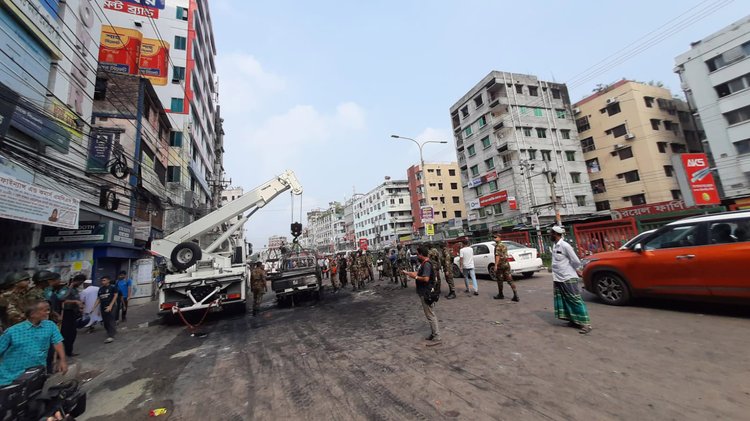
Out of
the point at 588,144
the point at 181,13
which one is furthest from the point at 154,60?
the point at 588,144

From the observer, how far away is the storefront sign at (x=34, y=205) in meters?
7.57

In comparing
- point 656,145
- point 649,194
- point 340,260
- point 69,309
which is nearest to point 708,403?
point 69,309

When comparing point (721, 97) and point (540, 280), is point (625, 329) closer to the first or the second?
point (540, 280)

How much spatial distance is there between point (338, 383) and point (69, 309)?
22.4 ft

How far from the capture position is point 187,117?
29516mm

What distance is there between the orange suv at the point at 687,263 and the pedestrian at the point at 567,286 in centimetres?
175

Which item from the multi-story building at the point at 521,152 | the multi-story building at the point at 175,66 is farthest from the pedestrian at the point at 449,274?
the multi-story building at the point at 521,152

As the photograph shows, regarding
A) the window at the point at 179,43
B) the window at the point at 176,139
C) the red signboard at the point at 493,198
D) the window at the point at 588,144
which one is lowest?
the red signboard at the point at 493,198

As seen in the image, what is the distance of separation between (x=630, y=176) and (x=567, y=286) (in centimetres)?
3709

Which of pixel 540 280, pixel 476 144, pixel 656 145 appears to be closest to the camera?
pixel 540 280

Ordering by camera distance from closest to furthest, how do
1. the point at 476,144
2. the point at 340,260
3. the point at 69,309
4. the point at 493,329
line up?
the point at 493,329
the point at 69,309
the point at 340,260
the point at 476,144

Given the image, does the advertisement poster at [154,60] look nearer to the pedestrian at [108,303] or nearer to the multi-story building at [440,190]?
the pedestrian at [108,303]

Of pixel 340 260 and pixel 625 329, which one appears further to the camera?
pixel 340 260

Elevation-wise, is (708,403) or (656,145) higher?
(656,145)
